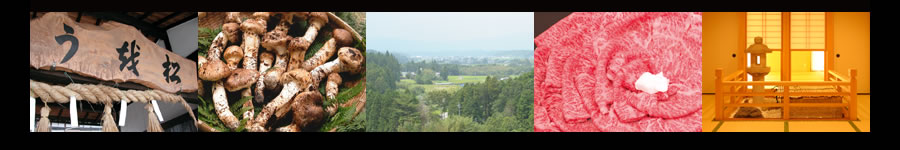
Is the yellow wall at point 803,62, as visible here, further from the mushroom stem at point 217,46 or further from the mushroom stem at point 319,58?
the mushroom stem at point 217,46

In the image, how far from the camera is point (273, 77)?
6.11 m

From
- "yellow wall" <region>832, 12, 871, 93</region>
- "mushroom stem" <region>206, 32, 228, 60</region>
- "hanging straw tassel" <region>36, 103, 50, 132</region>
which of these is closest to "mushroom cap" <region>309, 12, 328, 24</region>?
"mushroom stem" <region>206, 32, 228, 60</region>

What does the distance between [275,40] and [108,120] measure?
5.69 ft

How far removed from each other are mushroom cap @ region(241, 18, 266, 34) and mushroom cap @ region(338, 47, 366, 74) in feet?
2.49

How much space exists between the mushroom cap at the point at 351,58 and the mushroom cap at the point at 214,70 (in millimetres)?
1077

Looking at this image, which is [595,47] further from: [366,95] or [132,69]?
[132,69]

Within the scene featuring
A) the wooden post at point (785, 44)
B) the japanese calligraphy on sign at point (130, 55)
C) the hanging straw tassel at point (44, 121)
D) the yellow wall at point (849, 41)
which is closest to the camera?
the hanging straw tassel at point (44, 121)

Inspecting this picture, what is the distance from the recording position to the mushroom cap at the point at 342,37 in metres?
6.11

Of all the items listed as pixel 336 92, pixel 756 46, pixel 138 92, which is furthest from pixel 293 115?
pixel 756 46

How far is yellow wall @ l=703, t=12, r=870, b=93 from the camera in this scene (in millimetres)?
8594

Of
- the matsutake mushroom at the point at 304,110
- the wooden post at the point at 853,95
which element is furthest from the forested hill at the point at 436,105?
the wooden post at the point at 853,95

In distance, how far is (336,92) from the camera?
6.12m

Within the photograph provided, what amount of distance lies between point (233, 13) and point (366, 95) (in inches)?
57.5

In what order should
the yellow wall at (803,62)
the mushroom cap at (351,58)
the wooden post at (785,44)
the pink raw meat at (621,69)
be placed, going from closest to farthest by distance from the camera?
the pink raw meat at (621,69) < the mushroom cap at (351,58) < the wooden post at (785,44) < the yellow wall at (803,62)
